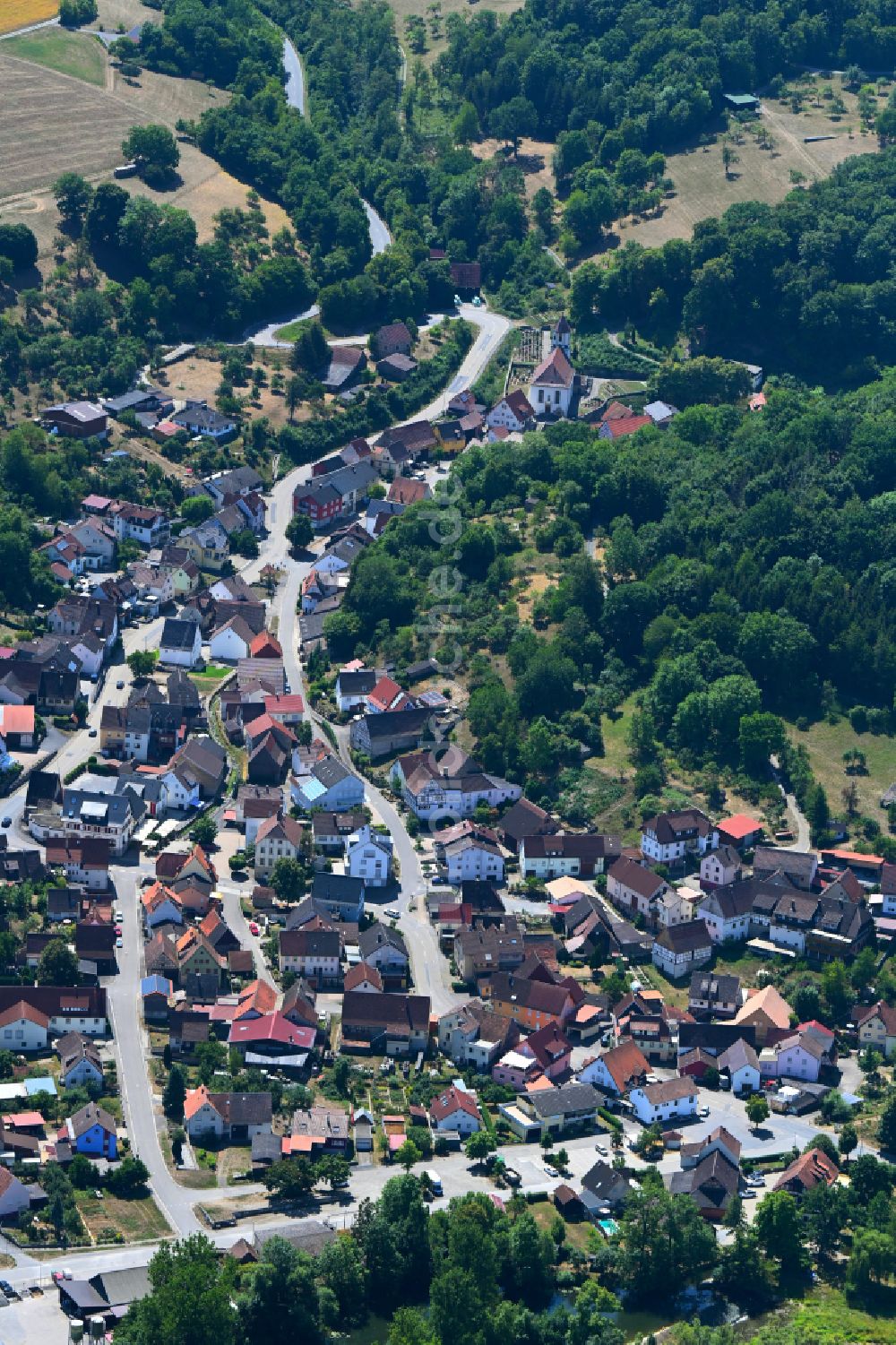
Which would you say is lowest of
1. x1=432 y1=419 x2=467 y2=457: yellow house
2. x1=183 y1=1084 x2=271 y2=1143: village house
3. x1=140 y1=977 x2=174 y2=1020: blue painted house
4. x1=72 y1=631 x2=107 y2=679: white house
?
x1=432 y1=419 x2=467 y2=457: yellow house

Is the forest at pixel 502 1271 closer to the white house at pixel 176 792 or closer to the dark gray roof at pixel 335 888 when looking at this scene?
the dark gray roof at pixel 335 888

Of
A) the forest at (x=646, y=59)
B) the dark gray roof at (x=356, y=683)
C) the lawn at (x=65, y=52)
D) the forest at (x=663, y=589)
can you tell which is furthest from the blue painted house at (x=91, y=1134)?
the lawn at (x=65, y=52)

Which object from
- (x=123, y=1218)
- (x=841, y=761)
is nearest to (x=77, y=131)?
(x=841, y=761)

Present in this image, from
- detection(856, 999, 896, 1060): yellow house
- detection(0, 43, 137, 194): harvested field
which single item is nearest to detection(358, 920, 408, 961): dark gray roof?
detection(856, 999, 896, 1060): yellow house

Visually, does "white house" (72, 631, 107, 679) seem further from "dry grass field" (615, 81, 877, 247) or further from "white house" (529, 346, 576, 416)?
"dry grass field" (615, 81, 877, 247)

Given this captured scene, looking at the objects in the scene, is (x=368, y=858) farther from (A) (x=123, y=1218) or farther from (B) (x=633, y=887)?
(A) (x=123, y=1218)
